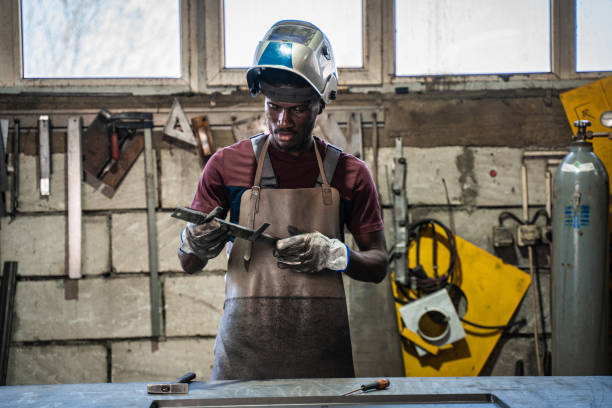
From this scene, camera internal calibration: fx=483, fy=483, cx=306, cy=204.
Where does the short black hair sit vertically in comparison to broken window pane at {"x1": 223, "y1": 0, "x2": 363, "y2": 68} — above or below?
below

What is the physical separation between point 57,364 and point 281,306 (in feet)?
6.30

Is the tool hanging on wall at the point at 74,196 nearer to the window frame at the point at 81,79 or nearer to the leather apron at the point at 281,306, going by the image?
the window frame at the point at 81,79

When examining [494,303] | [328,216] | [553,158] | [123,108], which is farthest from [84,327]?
[553,158]

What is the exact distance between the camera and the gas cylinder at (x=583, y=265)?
256 cm

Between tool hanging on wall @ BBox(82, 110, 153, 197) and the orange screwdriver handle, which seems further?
tool hanging on wall @ BBox(82, 110, 153, 197)

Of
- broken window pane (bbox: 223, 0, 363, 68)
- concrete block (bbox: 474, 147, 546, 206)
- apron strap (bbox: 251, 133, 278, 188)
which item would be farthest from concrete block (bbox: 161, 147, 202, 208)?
concrete block (bbox: 474, 147, 546, 206)

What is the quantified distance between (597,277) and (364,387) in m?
1.97

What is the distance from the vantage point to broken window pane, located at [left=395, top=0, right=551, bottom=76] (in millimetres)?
3094

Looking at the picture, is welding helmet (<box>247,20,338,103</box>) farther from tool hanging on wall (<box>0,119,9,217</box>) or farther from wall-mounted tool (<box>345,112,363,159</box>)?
tool hanging on wall (<box>0,119,9,217</box>)

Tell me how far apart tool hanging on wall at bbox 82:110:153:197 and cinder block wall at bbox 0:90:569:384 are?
0.19ft

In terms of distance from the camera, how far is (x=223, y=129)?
2965mm

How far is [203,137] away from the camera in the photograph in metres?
2.88

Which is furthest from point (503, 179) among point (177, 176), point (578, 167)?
point (177, 176)

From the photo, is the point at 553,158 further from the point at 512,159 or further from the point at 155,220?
the point at 155,220
